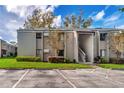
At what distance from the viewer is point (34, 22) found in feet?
141

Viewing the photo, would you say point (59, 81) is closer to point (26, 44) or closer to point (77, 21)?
point (26, 44)

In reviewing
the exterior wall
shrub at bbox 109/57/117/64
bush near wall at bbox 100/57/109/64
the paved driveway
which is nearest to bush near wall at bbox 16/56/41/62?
the exterior wall

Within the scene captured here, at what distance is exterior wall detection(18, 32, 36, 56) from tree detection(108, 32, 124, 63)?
8.13 m

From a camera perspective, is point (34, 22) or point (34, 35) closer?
point (34, 35)

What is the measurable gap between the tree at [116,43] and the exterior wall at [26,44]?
→ 813 centimetres

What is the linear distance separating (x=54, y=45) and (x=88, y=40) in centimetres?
367

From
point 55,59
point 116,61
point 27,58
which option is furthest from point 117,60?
point 27,58

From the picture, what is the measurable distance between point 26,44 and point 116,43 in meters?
9.38

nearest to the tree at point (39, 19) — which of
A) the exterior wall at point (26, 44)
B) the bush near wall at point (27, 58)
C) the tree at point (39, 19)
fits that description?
the tree at point (39, 19)

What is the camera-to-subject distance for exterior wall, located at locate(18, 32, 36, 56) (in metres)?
28.9

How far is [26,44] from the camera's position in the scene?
28969 millimetres
